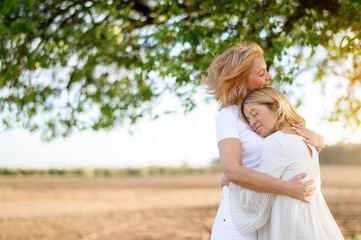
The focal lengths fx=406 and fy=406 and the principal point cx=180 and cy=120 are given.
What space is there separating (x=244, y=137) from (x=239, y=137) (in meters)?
0.04

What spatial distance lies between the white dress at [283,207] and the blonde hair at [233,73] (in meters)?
0.40

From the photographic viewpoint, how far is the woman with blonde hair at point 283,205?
233 centimetres

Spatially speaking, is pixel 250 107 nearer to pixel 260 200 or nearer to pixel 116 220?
pixel 260 200

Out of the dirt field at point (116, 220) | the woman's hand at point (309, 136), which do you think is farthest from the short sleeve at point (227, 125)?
the dirt field at point (116, 220)

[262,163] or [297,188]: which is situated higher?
[262,163]

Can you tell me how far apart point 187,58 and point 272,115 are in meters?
2.90

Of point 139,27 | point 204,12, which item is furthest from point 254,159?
point 139,27

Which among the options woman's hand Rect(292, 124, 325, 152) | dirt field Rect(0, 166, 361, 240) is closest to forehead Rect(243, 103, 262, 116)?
woman's hand Rect(292, 124, 325, 152)

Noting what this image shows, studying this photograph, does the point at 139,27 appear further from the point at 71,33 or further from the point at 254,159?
the point at 254,159

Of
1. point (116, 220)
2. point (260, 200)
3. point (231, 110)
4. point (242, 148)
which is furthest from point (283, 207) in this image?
point (116, 220)

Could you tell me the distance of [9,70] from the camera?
241 inches

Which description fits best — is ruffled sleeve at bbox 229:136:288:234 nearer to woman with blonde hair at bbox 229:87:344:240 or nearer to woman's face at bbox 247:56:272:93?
woman with blonde hair at bbox 229:87:344:240

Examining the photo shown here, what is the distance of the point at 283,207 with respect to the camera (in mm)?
2348

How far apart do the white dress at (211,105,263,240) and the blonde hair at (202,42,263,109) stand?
17 centimetres
